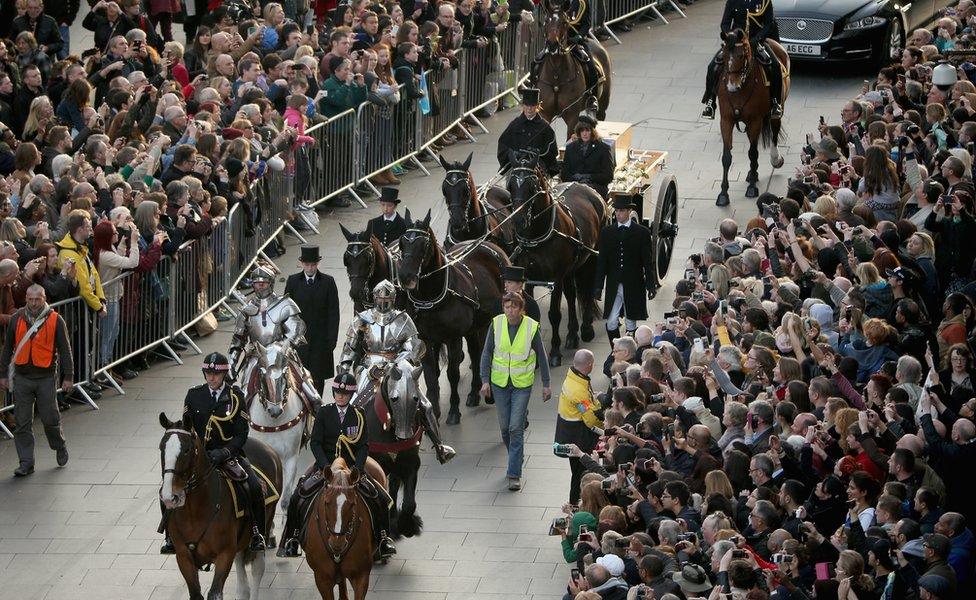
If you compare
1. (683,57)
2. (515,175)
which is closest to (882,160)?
(515,175)

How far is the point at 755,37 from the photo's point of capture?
85.1 ft

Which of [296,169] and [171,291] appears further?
[296,169]

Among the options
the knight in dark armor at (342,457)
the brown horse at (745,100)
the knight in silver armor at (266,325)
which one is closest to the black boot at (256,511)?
the knight in dark armor at (342,457)

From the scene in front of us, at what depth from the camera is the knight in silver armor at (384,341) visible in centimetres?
1716

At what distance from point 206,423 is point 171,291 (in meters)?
5.88

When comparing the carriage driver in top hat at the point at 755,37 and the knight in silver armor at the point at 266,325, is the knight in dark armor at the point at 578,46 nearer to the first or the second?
the carriage driver in top hat at the point at 755,37

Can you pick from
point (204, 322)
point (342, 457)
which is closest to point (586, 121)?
point (204, 322)

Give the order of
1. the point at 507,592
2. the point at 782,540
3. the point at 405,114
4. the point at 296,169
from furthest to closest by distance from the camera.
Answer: the point at 405,114
the point at 296,169
the point at 507,592
the point at 782,540

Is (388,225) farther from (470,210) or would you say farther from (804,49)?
(804,49)

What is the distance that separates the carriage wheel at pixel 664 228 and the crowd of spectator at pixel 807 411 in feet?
5.45

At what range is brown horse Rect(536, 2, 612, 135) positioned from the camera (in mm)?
25250

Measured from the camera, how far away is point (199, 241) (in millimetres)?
21625

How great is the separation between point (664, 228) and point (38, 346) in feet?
26.8

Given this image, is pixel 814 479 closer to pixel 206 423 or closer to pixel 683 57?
pixel 206 423
